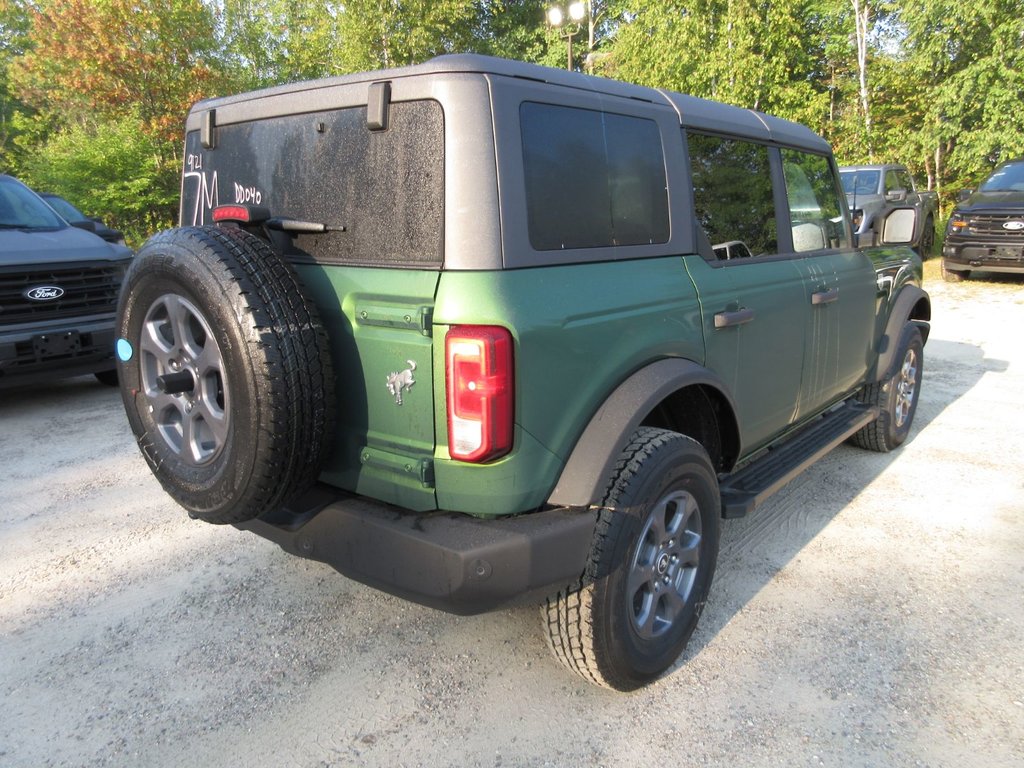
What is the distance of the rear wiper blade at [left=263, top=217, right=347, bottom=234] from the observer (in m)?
2.33

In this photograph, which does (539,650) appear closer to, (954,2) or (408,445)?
(408,445)

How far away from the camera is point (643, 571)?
2383mm

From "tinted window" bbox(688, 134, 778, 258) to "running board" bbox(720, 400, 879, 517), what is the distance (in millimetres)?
967

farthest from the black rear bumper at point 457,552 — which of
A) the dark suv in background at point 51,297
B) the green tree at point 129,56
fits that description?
the green tree at point 129,56

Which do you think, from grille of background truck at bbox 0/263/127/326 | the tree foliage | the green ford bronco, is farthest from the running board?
the tree foliage

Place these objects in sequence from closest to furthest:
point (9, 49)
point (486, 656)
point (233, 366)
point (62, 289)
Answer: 1. point (233, 366)
2. point (486, 656)
3. point (62, 289)
4. point (9, 49)

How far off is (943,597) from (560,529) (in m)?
1.95

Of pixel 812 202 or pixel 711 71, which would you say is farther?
pixel 711 71

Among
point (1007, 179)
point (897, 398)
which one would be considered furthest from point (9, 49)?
point (897, 398)

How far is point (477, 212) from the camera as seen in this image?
2010 mm

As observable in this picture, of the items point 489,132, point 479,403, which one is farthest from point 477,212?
point 479,403

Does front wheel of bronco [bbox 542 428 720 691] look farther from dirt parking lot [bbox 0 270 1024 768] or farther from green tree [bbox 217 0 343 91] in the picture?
green tree [bbox 217 0 343 91]

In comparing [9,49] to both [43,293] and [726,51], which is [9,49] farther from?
[43,293]

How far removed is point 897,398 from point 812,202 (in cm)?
165
